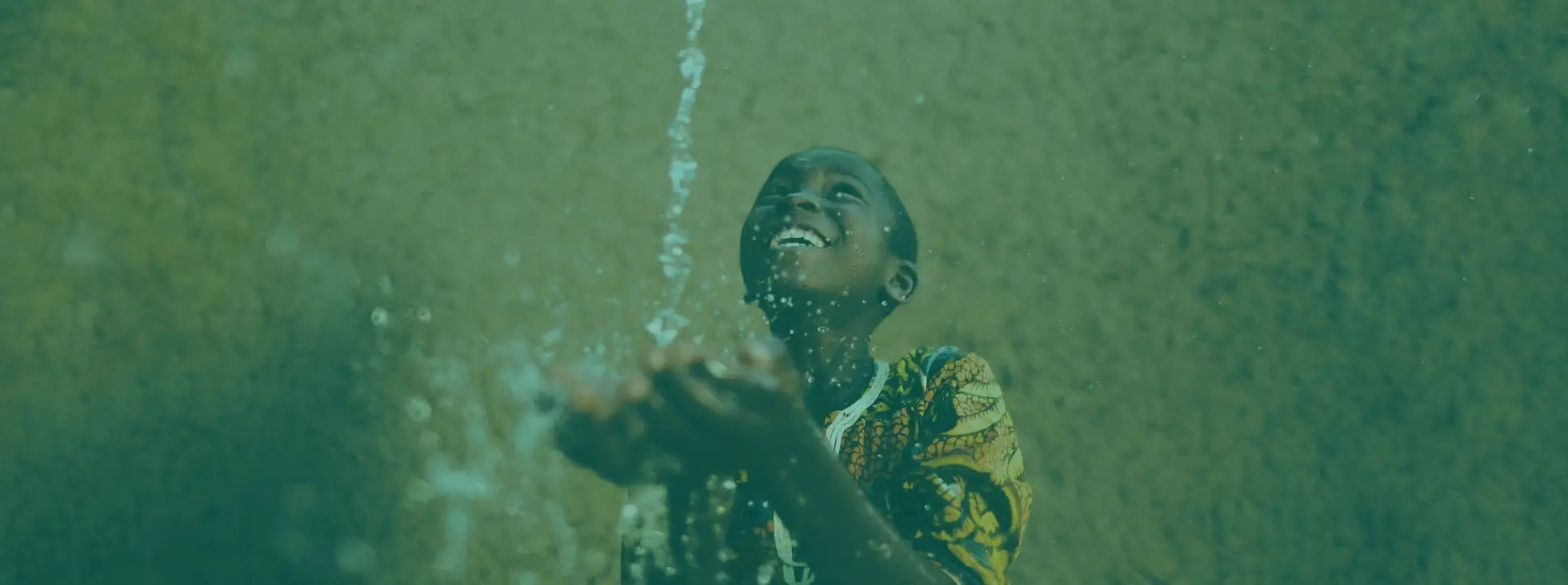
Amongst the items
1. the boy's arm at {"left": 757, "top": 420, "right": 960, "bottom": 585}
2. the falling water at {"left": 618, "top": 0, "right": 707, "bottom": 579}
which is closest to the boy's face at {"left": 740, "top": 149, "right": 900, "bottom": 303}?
the boy's arm at {"left": 757, "top": 420, "right": 960, "bottom": 585}

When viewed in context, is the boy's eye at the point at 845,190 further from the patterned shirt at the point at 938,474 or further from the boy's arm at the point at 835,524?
the boy's arm at the point at 835,524

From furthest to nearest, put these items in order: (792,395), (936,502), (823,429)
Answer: (823,429)
(936,502)
(792,395)

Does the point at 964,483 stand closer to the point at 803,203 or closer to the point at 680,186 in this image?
the point at 803,203

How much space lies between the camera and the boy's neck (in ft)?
3.43

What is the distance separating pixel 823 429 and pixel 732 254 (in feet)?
1.54

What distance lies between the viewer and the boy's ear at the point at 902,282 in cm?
108

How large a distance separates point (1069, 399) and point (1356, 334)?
0.34 metres

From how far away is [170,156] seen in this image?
1528mm

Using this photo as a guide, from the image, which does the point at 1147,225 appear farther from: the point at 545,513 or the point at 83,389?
the point at 83,389

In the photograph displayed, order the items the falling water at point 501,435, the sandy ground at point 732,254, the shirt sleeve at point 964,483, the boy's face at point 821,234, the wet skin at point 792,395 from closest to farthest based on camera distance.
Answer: the wet skin at point 792,395 → the shirt sleeve at point 964,483 → the boy's face at point 821,234 → the sandy ground at point 732,254 → the falling water at point 501,435

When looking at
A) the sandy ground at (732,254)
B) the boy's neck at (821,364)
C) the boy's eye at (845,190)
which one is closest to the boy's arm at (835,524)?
the boy's neck at (821,364)

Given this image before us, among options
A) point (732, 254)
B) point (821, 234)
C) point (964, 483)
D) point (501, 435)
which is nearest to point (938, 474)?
point (964, 483)

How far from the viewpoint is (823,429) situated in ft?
3.34

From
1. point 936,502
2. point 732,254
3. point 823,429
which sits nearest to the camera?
point 936,502
